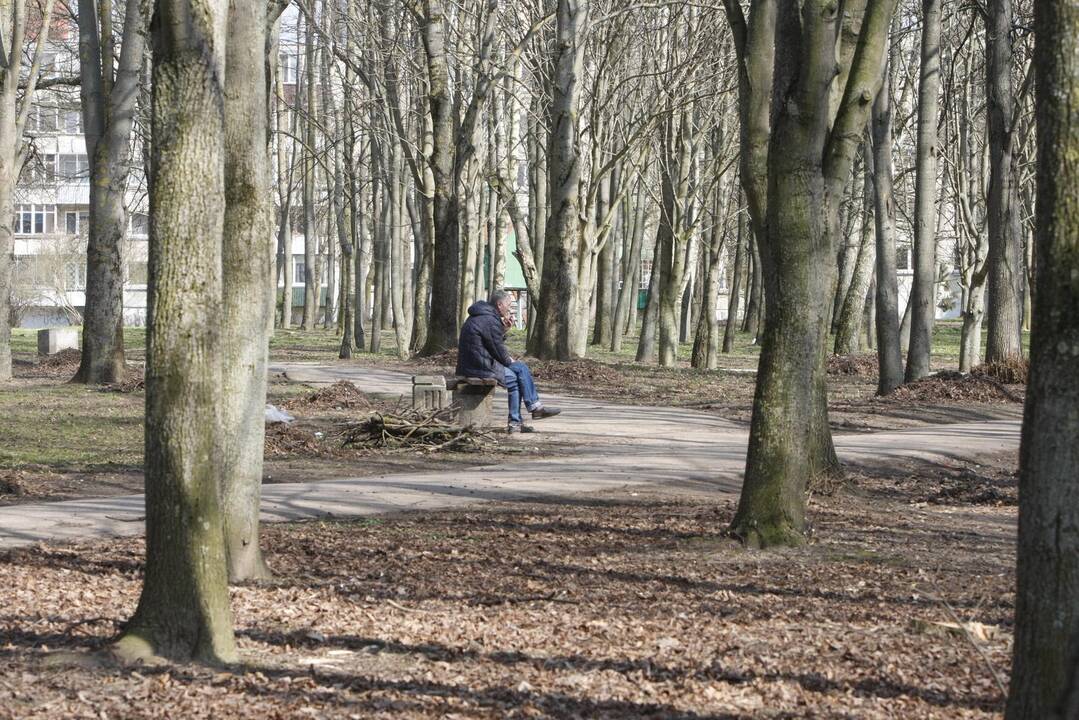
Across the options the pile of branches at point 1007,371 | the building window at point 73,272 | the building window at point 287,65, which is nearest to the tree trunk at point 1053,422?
the pile of branches at point 1007,371

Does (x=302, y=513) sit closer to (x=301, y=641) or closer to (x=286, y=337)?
(x=301, y=641)

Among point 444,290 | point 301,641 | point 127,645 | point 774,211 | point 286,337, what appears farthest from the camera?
point 286,337

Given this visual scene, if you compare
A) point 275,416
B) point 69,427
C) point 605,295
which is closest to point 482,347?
point 275,416

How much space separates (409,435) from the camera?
47.2 ft

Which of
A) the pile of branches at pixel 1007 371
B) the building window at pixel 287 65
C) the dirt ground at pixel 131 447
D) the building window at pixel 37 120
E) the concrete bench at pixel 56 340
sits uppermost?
the building window at pixel 287 65

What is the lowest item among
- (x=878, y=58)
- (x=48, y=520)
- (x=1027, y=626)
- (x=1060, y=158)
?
(x=48, y=520)

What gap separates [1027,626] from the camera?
3908mm

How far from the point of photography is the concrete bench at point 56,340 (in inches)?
1225

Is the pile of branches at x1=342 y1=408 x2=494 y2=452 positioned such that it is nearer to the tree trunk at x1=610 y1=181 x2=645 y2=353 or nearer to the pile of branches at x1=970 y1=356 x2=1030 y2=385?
the pile of branches at x1=970 y1=356 x2=1030 y2=385

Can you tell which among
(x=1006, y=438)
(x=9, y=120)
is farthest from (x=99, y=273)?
(x=1006, y=438)

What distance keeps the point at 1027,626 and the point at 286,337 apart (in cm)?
4258

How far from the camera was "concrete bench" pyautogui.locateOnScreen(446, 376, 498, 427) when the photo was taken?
15891 mm

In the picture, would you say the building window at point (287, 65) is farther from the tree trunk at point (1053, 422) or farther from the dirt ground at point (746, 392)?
the tree trunk at point (1053, 422)

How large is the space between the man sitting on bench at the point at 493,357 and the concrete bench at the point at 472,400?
0.16m
